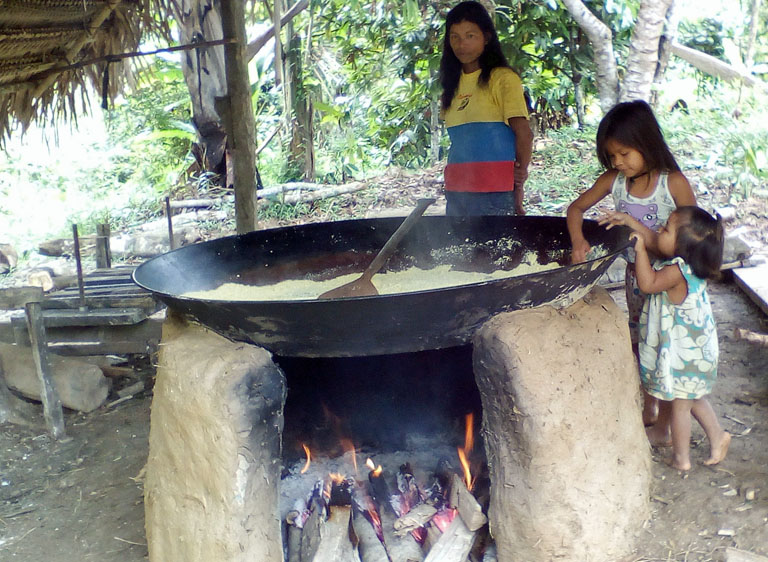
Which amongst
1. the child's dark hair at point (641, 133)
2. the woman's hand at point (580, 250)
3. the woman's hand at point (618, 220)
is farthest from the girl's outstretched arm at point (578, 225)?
the child's dark hair at point (641, 133)

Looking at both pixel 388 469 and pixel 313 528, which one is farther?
pixel 388 469

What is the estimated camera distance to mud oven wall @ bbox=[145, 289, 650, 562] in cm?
172

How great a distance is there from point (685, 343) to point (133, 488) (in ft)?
6.87

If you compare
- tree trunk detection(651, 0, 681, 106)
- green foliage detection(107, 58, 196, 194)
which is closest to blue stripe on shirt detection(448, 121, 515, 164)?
tree trunk detection(651, 0, 681, 106)

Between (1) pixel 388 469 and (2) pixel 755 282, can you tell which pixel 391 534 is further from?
(2) pixel 755 282

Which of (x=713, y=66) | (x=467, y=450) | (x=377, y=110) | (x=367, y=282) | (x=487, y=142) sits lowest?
(x=467, y=450)

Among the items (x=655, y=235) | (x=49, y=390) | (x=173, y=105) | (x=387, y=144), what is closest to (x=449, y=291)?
(x=655, y=235)

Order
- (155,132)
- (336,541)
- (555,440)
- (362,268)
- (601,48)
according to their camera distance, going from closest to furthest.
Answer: (555,440), (336,541), (362,268), (601,48), (155,132)

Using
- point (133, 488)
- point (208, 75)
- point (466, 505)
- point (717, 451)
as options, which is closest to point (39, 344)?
point (133, 488)

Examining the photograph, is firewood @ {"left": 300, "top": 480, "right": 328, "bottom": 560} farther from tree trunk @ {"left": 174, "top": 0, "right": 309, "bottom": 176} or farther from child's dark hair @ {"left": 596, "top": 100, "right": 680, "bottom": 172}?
tree trunk @ {"left": 174, "top": 0, "right": 309, "bottom": 176}

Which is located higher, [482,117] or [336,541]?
[482,117]

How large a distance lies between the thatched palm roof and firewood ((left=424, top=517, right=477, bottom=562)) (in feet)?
8.11

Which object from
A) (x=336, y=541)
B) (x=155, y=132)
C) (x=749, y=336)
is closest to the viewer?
(x=336, y=541)

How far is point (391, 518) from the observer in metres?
2.12
